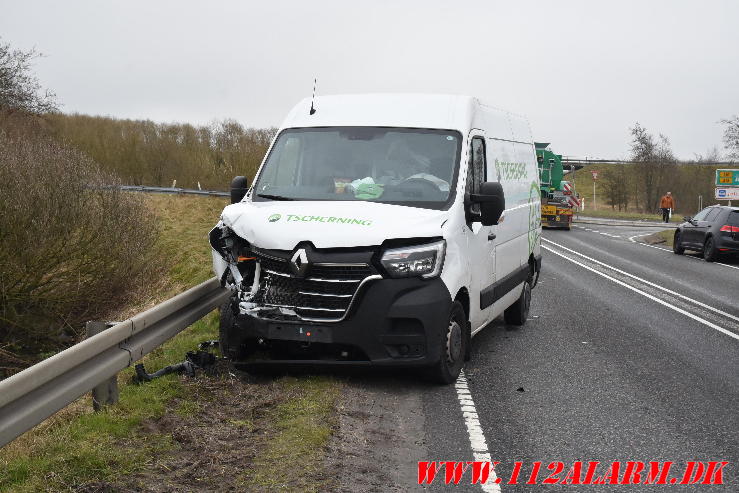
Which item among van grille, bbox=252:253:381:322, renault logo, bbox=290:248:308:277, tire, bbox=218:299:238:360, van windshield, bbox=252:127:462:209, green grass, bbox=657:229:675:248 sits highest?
van windshield, bbox=252:127:462:209

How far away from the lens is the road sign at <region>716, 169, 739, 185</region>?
41.3 meters

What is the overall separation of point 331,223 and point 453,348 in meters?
1.58

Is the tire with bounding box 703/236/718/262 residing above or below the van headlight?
below

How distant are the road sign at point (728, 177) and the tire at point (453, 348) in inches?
1480

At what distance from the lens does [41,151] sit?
16375 millimetres

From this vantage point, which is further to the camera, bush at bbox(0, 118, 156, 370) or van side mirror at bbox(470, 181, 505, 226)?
bush at bbox(0, 118, 156, 370)

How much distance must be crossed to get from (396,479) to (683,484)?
5.58ft

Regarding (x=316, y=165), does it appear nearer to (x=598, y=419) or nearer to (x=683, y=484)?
(x=598, y=419)

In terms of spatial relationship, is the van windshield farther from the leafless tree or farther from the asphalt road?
the leafless tree

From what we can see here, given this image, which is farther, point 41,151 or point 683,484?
point 41,151

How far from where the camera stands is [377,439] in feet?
18.8

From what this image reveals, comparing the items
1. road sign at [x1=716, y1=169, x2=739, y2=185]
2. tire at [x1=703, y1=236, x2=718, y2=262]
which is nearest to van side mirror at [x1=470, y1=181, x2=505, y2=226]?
tire at [x1=703, y1=236, x2=718, y2=262]

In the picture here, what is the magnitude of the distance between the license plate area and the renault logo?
1.43 feet

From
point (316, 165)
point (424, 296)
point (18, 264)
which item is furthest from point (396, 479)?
point (18, 264)
